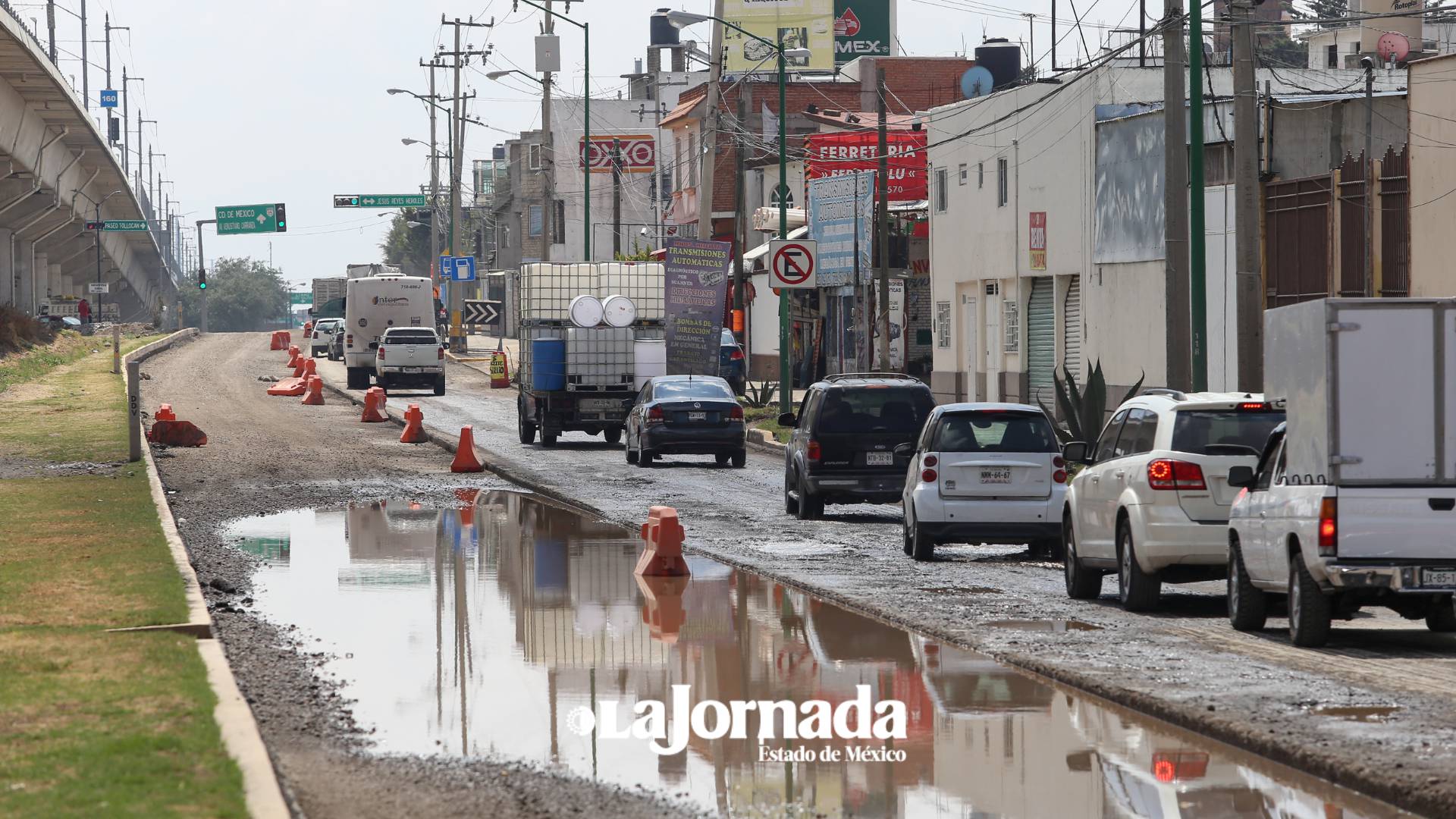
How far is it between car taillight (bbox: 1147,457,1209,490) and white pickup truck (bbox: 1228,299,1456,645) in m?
1.89

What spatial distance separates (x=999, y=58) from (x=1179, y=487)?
4706 centimetres

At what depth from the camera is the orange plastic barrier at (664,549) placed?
1656 cm

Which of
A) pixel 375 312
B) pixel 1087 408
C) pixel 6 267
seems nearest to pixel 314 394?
pixel 375 312

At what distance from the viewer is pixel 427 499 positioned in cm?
2561

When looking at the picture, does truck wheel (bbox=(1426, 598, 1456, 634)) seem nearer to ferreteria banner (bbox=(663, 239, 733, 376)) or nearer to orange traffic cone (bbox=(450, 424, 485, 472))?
orange traffic cone (bbox=(450, 424, 485, 472))

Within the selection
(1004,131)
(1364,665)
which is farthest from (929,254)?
(1364,665)

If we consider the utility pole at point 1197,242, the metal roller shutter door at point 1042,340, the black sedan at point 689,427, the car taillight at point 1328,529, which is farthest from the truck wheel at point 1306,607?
the metal roller shutter door at point 1042,340

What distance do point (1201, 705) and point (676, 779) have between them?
2.95 m

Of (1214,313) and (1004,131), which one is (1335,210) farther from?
(1004,131)

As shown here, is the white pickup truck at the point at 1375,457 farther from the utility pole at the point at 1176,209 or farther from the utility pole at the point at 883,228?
the utility pole at the point at 883,228

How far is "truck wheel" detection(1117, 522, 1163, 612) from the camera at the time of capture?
1412 centimetres

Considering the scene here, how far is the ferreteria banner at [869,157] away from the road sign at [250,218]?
5287 cm

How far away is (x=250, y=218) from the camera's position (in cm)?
Result: 10850

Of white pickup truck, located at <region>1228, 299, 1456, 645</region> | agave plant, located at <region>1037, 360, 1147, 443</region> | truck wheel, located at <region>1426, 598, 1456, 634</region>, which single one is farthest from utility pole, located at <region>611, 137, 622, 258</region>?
white pickup truck, located at <region>1228, 299, 1456, 645</region>
